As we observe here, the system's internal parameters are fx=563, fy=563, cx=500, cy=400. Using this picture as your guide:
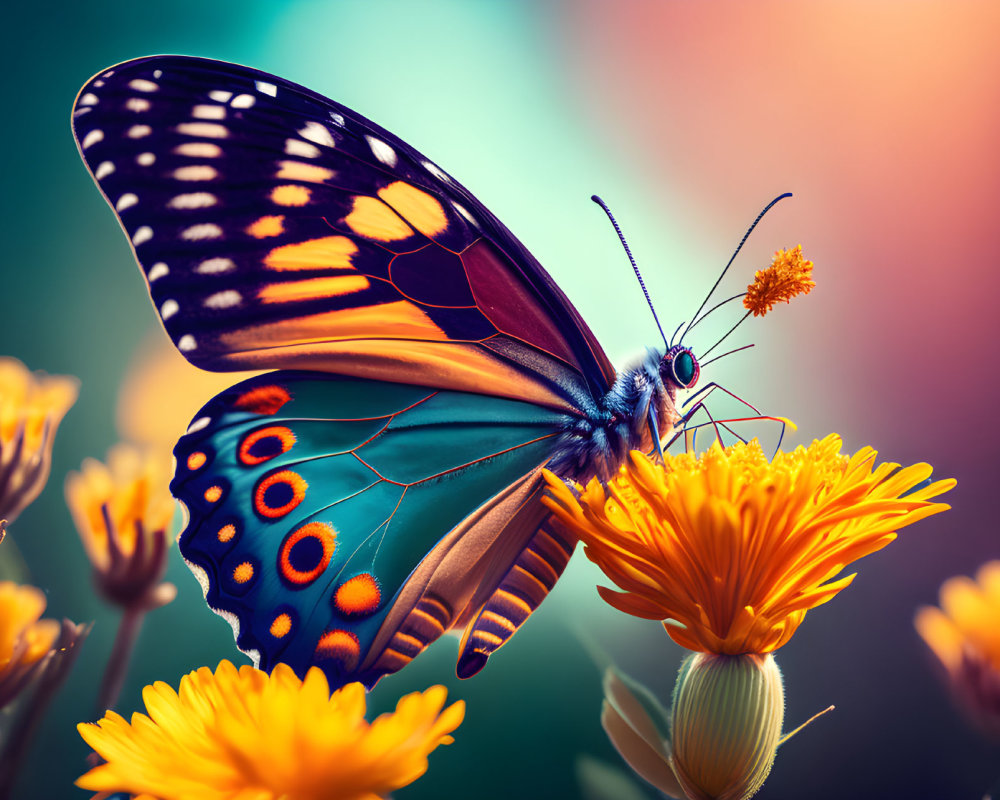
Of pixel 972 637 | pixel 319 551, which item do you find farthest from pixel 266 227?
pixel 972 637

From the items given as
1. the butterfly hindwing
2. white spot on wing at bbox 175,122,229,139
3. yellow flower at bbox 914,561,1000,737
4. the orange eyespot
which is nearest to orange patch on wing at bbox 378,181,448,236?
the butterfly hindwing

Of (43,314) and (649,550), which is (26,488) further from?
(649,550)

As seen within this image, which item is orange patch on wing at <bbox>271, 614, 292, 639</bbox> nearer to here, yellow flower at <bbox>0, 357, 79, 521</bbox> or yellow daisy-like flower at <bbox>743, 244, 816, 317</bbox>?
yellow flower at <bbox>0, 357, 79, 521</bbox>

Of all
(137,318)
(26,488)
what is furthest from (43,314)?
(26,488)

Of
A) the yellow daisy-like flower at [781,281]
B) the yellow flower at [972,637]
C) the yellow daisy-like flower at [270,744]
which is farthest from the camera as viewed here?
the yellow flower at [972,637]

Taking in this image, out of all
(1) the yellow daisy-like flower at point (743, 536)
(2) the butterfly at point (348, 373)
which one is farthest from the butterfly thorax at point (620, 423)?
(1) the yellow daisy-like flower at point (743, 536)

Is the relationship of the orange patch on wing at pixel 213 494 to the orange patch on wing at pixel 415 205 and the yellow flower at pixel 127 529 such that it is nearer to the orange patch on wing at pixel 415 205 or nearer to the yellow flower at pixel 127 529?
the yellow flower at pixel 127 529
